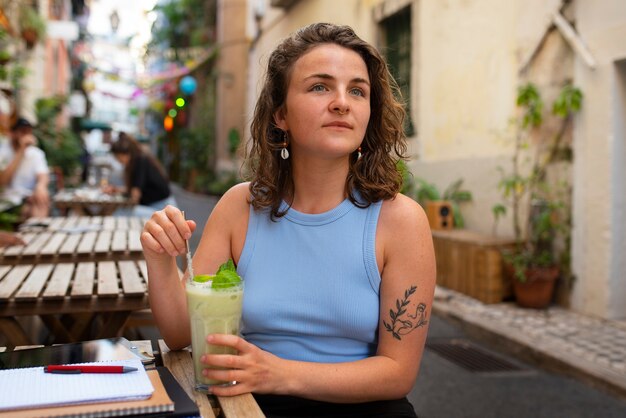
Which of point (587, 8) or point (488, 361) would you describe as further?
point (587, 8)

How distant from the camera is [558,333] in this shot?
4543mm

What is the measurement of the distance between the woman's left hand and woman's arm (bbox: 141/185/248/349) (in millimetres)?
297

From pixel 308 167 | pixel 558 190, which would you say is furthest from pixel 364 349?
pixel 558 190

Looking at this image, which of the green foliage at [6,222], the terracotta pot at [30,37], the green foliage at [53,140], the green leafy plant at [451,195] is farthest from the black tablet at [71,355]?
the green foliage at [53,140]

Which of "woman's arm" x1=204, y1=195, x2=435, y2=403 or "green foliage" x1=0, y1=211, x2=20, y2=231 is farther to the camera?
"green foliage" x1=0, y1=211, x2=20, y2=231

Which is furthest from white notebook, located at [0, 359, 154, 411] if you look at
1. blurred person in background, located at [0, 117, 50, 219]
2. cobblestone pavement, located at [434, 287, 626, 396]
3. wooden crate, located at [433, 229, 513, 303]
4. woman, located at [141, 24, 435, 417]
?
blurred person in background, located at [0, 117, 50, 219]

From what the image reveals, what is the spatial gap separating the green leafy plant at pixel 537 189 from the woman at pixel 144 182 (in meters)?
3.37

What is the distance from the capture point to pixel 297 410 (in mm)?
1535

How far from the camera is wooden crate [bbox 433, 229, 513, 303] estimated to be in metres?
5.56

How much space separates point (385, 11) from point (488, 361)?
6.15 meters

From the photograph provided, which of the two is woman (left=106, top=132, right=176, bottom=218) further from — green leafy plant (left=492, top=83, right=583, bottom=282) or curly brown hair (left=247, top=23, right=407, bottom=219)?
curly brown hair (left=247, top=23, right=407, bottom=219)

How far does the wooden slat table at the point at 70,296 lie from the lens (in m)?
2.14

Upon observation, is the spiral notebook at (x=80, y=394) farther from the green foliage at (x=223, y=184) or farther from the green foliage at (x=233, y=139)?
the green foliage at (x=233, y=139)

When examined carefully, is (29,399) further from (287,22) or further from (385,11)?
(287,22)
